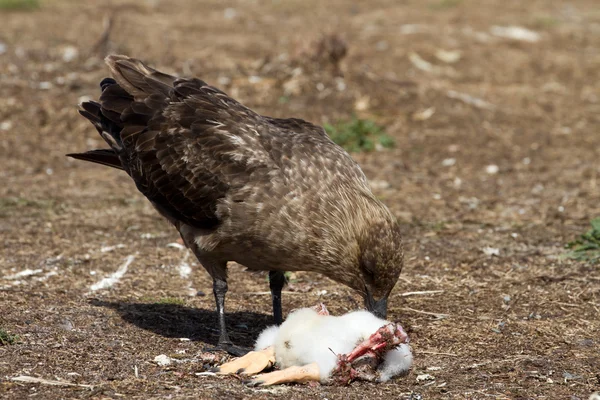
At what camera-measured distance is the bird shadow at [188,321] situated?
6.36 meters

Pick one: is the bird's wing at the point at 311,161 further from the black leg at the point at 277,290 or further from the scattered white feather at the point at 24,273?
the scattered white feather at the point at 24,273

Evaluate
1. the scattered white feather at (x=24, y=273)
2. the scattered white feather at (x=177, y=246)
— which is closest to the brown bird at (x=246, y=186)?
the scattered white feather at (x=24, y=273)

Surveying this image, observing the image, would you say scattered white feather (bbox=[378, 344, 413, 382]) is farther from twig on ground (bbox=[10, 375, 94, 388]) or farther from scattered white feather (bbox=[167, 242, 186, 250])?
scattered white feather (bbox=[167, 242, 186, 250])

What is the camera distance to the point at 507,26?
712 inches

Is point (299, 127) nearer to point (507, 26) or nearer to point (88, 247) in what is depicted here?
point (88, 247)

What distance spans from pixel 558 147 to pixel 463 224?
3509mm

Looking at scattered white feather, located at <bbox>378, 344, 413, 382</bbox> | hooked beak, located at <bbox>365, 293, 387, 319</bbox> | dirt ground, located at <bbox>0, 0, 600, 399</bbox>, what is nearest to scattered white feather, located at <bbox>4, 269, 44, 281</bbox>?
dirt ground, located at <bbox>0, 0, 600, 399</bbox>

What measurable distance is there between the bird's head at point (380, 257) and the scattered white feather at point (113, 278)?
2592mm

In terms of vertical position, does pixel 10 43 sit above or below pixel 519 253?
above

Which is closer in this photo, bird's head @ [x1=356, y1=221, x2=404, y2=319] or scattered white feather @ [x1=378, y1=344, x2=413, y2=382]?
scattered white feather @ [x1=378, y1=344, x2=413, y2=382]

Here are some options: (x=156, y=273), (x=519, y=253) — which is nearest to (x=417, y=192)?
(x=519, y=253)

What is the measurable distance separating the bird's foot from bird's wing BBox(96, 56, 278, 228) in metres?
0.97

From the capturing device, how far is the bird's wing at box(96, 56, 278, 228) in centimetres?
600

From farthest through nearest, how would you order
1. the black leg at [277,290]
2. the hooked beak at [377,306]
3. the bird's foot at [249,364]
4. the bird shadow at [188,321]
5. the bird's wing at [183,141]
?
1. the black leg at [277,290]
2. the bird shadow at [188,321]
3. the bird's wing at [183,141]
4. the hooked beak at [377,306]
5. the bird's foot at [249,364]
